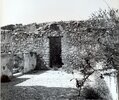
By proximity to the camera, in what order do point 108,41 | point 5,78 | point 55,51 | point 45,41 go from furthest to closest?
1. point 55,51
2. point 45,41
3. point 5,78
4. point 108,41

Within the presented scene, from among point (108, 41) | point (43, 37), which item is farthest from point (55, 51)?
point (108, 41)

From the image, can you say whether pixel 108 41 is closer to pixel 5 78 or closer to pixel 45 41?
pixel 5 78

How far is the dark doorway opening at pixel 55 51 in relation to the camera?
9484 mm

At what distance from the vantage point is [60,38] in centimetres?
955

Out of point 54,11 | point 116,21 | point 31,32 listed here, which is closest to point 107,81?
point 116,21

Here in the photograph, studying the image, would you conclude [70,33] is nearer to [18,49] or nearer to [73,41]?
[73,41]

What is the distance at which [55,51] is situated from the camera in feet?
31.9

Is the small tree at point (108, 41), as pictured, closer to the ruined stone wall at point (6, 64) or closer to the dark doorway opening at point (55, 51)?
the ruined stone wall at point (6, 64)

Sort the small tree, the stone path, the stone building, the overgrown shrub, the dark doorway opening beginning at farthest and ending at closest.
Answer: the dark doorway opening → the stone building → the overgrown shrub → the stone path → the small tree

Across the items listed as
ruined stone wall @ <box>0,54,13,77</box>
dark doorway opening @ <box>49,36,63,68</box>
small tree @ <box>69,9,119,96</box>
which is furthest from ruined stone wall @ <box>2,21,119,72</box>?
small tree @ <box>69,9,119,96</box>

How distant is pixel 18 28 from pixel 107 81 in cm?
630

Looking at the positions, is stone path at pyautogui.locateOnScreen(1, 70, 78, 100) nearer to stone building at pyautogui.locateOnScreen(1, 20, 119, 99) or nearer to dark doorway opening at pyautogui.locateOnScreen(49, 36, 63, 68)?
stone building at pyautogui.locateOnScreen(1, 20, 119, 99)

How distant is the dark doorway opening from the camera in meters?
9.48

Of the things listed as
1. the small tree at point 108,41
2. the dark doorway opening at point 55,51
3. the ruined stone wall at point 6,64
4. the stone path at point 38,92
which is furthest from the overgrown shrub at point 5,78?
the dark doorway opening at point 55,51
